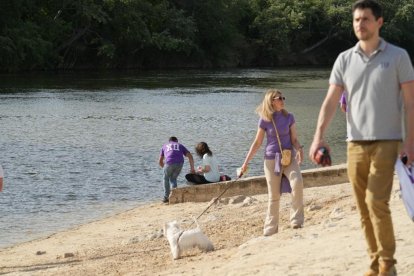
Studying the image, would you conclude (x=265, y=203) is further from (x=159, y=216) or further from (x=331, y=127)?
(x=331, y=127)

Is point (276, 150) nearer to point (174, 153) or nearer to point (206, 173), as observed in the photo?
point (206, 173)

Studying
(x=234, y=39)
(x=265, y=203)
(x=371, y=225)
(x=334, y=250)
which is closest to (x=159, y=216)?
(x=265, y=203)

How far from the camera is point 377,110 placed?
5.79m

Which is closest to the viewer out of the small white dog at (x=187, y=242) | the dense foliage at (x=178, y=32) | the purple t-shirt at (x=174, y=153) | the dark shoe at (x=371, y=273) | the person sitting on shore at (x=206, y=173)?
the dark shoe at (x=371, y=273)

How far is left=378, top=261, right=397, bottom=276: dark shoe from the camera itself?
5844 millimetres

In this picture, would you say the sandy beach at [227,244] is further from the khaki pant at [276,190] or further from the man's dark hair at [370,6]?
the man's dark hair at [370,6]

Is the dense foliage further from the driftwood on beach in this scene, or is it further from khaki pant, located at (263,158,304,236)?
khaki pant, located at (263,158,304,236)

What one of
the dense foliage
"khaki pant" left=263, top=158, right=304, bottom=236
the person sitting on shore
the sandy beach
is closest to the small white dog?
the sandy beach

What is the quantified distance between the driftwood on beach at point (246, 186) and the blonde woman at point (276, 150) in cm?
425

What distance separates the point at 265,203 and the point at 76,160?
8641mm

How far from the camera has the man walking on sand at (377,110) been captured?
5.74 m

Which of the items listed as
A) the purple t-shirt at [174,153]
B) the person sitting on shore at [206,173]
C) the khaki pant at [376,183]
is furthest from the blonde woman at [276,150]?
the purple t-shirt at [174,153]

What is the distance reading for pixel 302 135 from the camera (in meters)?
26.0

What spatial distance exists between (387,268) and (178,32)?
67.8 m
